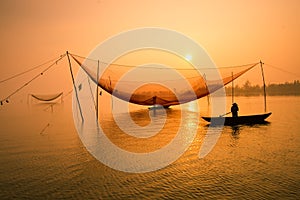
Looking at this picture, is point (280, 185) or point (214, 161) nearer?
point (280, 185)

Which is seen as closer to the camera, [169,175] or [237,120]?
[169,175]

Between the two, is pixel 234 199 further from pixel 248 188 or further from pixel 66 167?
pixel 66 167

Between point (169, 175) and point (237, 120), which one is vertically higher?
point (237, 120)

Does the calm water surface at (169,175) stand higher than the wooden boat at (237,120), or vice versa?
the wooden boat at (237,120)

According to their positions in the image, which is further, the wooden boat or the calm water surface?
the wooden boat

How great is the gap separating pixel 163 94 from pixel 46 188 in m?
27.4

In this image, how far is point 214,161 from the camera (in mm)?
10484

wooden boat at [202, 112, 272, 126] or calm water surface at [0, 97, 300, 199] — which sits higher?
wooden boat at [202, 112, 272, 126]

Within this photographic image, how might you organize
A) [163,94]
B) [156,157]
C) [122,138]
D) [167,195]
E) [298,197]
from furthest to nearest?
[163,94] → [122,138] → [156,157] → [167,195] → [298,197]

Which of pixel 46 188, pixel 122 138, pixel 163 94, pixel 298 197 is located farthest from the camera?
pixel 163 94

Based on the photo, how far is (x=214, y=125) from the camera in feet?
68.8

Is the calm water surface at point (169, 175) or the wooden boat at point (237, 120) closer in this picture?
the calm water surface at point (169, 175)

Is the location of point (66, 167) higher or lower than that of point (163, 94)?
lower

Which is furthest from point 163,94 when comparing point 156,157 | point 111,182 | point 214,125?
point 111,182
